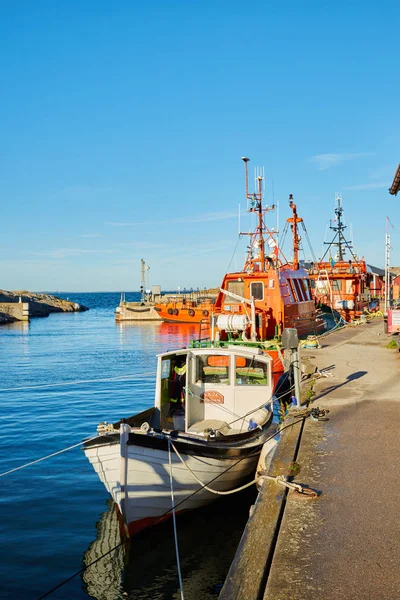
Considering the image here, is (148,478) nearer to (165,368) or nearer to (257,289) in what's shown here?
(165,368)

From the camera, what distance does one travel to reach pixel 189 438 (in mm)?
9133

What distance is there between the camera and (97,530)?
1018 centimetres

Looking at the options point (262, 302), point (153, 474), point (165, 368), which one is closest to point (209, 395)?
point (165, 368)

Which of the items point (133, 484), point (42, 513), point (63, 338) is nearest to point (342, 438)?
point (133, 484)

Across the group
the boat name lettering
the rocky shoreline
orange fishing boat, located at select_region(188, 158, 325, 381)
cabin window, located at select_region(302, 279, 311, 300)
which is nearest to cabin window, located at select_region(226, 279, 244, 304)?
orange fishing boat, located at select_region(188, 158, 325, 381)

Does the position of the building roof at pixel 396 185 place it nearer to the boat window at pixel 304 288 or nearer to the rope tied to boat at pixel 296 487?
the boat window at pixel 304 288

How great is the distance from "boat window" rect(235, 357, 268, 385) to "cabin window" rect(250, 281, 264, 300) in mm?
13043

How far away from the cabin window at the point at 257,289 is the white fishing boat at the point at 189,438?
1310 centimetres

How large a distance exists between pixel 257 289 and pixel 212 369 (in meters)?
13.6

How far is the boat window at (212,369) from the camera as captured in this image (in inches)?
470

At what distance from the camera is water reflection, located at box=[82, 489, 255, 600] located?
26.3ft

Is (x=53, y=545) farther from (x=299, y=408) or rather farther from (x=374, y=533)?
(x=374, y=533)

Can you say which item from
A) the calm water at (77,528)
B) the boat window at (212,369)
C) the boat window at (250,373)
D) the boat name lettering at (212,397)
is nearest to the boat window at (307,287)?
the calm water at (77,528)

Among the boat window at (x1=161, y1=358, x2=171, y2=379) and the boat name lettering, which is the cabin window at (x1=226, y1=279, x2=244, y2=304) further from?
the boat name lettering
